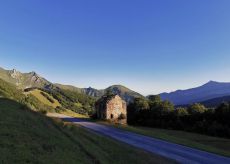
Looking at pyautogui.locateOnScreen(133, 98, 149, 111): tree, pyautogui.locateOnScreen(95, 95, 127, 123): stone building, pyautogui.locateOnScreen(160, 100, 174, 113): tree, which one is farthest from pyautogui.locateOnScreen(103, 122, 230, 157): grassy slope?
pyautogui.locateOnScreen(133, 98, 149, 111): tree

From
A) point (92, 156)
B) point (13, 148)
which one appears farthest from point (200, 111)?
point (13, 148)

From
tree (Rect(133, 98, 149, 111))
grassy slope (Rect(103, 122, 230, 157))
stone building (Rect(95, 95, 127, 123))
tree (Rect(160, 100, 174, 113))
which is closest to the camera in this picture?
grassy slope (Rect(103, 122, 230, 157))

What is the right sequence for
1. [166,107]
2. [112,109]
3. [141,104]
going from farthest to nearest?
[141,104], [166,107], [112,109]

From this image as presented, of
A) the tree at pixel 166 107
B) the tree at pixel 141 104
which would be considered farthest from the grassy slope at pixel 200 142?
the tree at pixel 141 104

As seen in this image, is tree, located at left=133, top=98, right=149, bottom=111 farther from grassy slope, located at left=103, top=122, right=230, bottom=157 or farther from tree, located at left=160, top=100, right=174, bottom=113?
grassy slope, located at left=103, top=122, right=230, bottom=157

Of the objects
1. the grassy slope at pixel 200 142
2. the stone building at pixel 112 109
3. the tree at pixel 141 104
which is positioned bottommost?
the grassy slope at pixel 200 142

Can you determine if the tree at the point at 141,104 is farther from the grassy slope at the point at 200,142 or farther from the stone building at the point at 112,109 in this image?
the grassy slope at the point at 200,142

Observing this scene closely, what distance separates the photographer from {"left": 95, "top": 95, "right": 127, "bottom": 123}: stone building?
75.9m

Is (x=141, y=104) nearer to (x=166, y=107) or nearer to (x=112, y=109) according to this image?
(x=166, y=107)

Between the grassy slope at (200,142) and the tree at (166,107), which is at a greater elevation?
the tree at (166,107)

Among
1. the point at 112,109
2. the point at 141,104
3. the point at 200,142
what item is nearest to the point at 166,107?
the point at 141,104

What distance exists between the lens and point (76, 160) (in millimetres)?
15953

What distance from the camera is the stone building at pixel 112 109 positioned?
75.9m

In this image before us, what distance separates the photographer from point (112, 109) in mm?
76438
